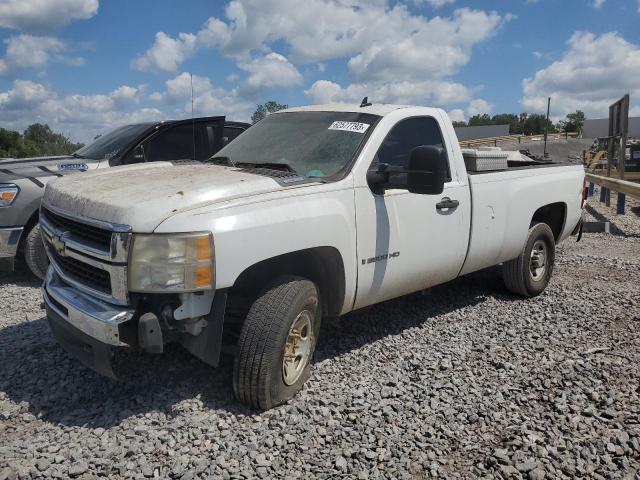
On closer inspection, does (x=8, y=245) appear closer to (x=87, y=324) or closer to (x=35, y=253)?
(x=35, y=253)

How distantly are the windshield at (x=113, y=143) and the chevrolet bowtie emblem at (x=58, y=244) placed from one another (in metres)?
3.80

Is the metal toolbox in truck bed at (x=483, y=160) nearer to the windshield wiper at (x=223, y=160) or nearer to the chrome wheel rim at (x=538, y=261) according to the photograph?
the chrome wheel rim at (x=538, y=261)

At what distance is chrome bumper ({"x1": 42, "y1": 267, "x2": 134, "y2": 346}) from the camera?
9.73 feet

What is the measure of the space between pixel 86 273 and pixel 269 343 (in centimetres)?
115

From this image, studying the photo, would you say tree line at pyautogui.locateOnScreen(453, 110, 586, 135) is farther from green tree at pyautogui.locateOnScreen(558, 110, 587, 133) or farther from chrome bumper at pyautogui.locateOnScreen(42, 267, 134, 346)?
chrome bumper at pyautogui.locateOnScreen(42, 267, 134, 346)

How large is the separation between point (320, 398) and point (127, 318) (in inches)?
51.9

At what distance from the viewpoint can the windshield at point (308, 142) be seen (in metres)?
3.99

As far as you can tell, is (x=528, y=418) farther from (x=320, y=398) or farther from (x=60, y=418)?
(x=60, y=418)

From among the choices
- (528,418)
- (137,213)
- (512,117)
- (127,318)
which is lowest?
(528,418)

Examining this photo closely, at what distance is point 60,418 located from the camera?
3.34 m

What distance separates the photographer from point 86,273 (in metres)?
3.30

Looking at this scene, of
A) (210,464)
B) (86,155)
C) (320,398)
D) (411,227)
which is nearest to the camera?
(210,464)

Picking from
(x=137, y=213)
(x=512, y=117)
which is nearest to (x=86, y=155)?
(x=137, y=213)

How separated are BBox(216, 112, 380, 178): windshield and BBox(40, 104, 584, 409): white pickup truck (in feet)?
0.05
